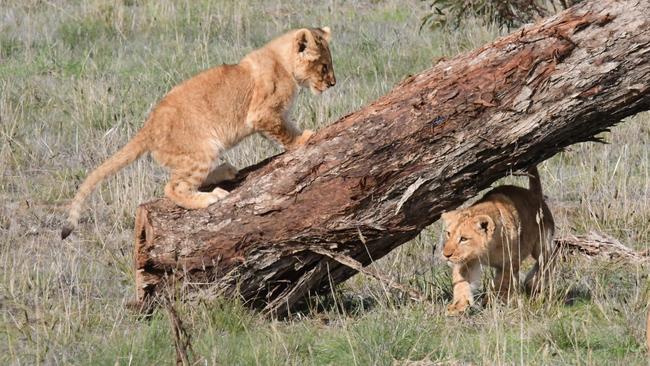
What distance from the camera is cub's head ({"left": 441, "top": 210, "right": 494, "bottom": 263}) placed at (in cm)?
722

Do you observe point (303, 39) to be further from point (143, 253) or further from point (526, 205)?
point (143, 253)

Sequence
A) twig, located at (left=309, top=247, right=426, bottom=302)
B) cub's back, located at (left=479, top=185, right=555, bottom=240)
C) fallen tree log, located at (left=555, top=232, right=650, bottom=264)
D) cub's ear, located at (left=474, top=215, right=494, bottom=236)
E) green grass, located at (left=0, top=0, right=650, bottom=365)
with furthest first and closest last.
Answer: fallen tree log, located at (left=555, top=232, right=650, bottom=264) → cub's back, located at (left=479, top=185, right=555, bottom=240) → cub's ear, located at (left=474, top=215, right=494, bottom=236) → twig, located at (left=309, top=247, right=426, bottom=302) → green grass, located at (left=0, top=0, right=650, bottom=365)

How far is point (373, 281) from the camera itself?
757 centimetres

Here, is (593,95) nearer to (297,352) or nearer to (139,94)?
(297,352)

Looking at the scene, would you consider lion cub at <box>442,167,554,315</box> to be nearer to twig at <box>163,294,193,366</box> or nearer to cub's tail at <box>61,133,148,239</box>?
cub's tail at <box>61,133,148,239</box>

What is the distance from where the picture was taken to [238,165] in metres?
9.63

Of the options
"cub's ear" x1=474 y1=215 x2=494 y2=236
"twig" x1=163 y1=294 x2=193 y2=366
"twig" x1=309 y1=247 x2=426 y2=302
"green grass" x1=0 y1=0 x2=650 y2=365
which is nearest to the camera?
"twig" x1=163 y1=294 x2=193 y2=366

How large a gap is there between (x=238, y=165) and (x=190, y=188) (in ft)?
9.04

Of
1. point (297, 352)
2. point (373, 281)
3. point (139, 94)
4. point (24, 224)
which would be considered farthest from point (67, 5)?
point (297, 352)

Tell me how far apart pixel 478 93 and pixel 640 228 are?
286 centimetres

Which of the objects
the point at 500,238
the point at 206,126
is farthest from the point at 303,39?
the point at 500,238

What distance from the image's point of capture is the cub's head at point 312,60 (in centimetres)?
762

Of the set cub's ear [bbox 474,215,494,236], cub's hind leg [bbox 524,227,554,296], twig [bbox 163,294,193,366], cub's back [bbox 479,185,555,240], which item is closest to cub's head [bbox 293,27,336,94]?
cub's back [bbox 479,185,555,240]

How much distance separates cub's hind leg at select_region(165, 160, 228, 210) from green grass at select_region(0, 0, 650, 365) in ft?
1.91
